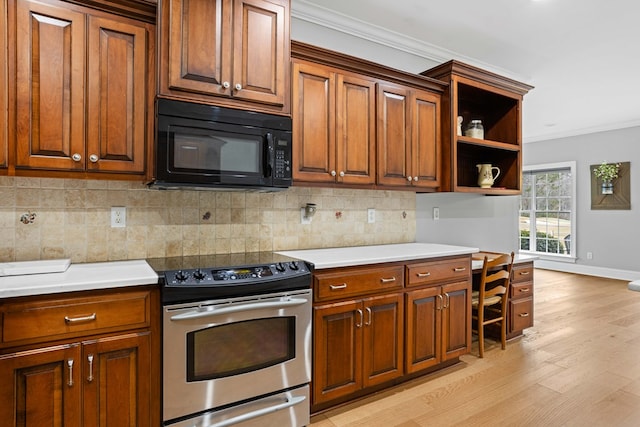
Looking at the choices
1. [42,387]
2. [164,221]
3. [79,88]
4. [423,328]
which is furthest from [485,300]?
[79,88]

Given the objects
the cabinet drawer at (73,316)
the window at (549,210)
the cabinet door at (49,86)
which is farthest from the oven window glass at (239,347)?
the window at (549,210)

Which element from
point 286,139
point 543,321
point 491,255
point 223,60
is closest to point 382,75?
point 286,139

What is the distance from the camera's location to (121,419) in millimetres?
1672

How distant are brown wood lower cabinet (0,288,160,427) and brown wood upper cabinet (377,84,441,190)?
1.86 metres

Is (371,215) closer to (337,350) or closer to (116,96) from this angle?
(337,350)

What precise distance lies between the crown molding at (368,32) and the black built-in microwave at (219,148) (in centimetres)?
109

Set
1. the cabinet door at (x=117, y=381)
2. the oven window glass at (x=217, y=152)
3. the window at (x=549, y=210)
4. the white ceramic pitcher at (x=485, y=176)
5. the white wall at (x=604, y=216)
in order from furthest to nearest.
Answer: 1. the window at (x=549, y=210)
2. the white wall at (x=604, y=216)
3. the white ceramic pitcher at (x=485, y=176)
4. the oven window glass at (x=217, y=152)
5. the cabinet door at (x=117, y=381)

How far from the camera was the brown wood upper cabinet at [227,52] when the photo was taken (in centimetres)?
194

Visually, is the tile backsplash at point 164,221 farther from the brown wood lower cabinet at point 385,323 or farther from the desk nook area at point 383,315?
the brown wood lower cabinet at point 385,323

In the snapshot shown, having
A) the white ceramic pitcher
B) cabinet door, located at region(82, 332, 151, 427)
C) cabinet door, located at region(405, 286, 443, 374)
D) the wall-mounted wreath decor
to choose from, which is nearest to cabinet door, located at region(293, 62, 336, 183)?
cabinet door, located at region(405, 286, 443, 374)

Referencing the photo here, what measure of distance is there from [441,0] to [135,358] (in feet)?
9.84

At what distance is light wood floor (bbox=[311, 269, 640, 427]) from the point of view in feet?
7.34

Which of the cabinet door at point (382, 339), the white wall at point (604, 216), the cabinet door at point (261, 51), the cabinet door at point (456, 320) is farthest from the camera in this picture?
the white wall at point (604, 216)

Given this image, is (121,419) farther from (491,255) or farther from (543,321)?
(543,321)
